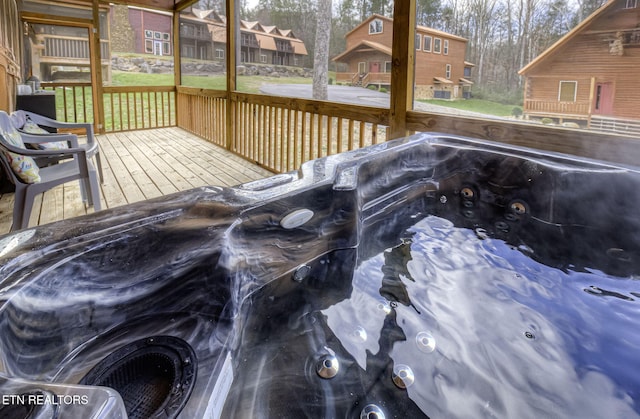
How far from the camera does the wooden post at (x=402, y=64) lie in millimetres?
2482

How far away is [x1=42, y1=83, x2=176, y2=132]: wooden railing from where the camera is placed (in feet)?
21.6

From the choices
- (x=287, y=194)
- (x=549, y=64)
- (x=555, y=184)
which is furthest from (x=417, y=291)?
(x=549, y=64)

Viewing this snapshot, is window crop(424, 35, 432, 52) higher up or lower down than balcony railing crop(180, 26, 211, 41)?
lower down

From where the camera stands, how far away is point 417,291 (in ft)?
4.71

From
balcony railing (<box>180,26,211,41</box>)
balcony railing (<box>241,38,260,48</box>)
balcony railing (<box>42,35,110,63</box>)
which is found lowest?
balcony railing (<box>241,38,260,48</box>)

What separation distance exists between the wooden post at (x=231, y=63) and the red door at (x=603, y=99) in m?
4.10

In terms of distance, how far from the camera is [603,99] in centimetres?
190

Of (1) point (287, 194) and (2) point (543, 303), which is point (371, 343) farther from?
(2) point (543, 303)

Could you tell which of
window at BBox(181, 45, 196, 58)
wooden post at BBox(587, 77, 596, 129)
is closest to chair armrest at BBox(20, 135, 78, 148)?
wooden post at BBox(587, 77, 596, 129)

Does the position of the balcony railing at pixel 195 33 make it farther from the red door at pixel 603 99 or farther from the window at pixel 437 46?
the red door at pixel 603 99

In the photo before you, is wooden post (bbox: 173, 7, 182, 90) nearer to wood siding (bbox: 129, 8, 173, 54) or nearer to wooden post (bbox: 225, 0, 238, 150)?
wood siding (bbox: 129, 8, 173, 54)

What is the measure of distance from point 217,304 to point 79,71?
7090 mm

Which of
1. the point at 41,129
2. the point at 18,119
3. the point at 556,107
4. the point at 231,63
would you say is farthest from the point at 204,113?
the point at 556,107

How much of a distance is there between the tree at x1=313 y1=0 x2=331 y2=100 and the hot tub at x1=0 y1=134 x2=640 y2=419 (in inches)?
79.8
